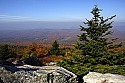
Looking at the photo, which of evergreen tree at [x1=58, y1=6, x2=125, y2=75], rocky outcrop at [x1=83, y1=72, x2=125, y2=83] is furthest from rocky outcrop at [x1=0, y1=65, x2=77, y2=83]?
evergreen tree at [x1=58, y1=6, x2=125, y2=75]

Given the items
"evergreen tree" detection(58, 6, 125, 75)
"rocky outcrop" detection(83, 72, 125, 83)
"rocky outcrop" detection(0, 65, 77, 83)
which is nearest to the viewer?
"rocky outcrop" detection(0, 65, 77, 83)

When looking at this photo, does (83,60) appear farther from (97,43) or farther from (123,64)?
(123,64)

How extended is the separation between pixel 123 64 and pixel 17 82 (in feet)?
30.1

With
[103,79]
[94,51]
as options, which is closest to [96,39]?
[94,51]

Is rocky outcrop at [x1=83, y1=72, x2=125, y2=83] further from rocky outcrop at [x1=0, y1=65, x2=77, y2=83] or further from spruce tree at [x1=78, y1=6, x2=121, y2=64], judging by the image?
spruce tree at [x1=78, y1=6, x2=121, y2=64]

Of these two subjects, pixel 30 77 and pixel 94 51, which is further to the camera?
pixel 94 51

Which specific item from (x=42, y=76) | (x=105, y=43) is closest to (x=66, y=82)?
(x=42, y=76)

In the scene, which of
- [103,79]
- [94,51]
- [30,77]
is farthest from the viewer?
[94,51]

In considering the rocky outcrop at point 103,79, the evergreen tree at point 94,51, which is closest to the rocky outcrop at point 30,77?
the rocky outcrop at point 103,79

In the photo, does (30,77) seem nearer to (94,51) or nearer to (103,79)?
(103,79)

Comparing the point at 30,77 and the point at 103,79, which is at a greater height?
the point at 30,77

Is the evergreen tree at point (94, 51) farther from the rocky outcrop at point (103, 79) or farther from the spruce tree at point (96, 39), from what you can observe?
the rocky outcrop at point (103, 79)

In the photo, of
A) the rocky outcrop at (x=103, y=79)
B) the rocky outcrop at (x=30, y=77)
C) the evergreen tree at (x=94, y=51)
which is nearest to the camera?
the rocky outcrop at (x=30, y=77)

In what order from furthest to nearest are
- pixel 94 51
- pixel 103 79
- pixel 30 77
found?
pixel 94 51 → pixel 103 79 → pixel 30 77
